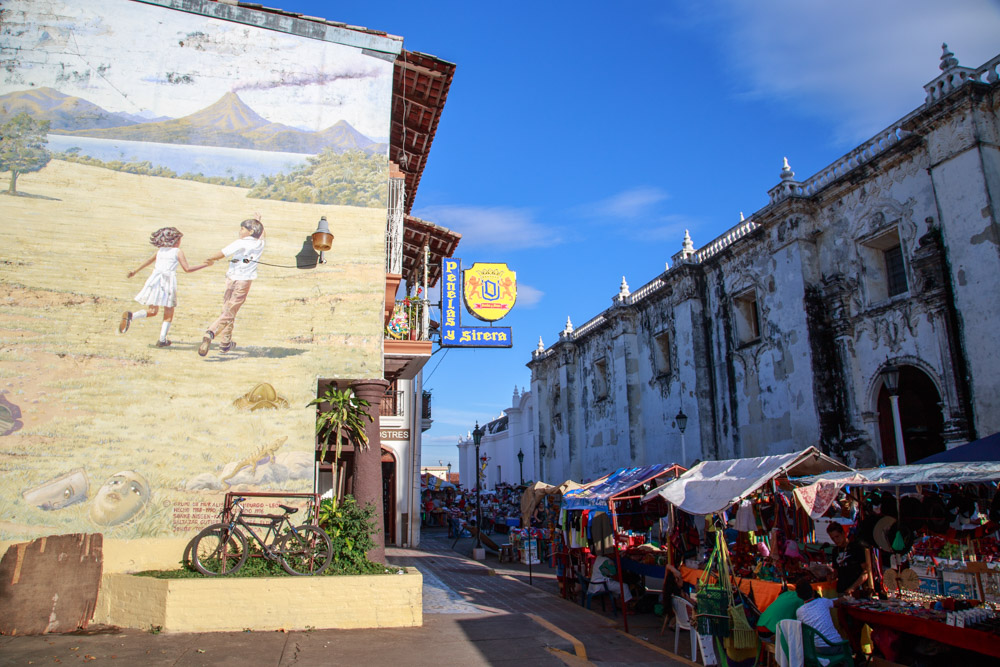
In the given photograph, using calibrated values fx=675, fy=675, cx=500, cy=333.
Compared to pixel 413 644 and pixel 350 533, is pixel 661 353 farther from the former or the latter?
pixel 413 644

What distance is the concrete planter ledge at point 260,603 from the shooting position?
9.23 metres

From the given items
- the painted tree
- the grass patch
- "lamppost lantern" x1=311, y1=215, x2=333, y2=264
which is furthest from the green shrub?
the painted tree

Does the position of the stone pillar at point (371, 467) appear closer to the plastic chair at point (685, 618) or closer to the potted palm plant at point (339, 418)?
the potted palm plant at point (339, 418)

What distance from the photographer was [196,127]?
1248 cm

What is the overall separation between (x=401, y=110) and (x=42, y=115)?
7.06 meters

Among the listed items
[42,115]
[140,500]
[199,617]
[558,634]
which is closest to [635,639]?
[558,634]

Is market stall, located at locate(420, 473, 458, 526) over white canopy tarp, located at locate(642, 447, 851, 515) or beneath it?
beneath

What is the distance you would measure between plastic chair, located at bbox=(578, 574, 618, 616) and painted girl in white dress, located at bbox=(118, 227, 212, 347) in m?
8.59


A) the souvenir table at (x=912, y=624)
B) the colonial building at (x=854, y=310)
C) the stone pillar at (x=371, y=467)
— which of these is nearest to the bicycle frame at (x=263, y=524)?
the stone pillar at (x=371, y=467)

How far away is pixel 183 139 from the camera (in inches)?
489

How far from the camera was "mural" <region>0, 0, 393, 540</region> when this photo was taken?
10938 millimetres

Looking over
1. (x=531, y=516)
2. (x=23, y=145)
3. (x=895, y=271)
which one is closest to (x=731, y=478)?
(x=895, y=271)

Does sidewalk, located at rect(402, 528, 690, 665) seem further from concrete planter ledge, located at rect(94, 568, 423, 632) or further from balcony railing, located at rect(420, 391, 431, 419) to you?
balcony railing, located at rect(420, 391, 431, 419)

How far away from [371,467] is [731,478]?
595cm
